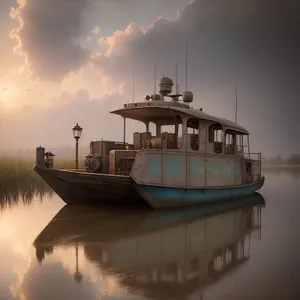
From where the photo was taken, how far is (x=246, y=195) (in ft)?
53.2

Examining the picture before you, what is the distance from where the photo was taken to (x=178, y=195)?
1172cm

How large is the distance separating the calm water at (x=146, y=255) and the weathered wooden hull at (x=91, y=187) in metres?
0.70

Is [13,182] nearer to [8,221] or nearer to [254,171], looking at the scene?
[8,221]

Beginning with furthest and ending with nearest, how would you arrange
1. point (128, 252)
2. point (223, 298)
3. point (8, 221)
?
1. point (8, 221)
2. point (128, 252)
3. point (223, 298)

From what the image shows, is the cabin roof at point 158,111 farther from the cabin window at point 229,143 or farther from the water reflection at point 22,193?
the water reflection at point 22,193

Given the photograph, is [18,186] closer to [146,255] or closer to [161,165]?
[161,165]

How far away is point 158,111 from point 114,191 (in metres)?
3.87

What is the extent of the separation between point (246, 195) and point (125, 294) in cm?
1263

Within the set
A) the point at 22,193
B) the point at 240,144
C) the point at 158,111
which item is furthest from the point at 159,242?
the point at 240,144

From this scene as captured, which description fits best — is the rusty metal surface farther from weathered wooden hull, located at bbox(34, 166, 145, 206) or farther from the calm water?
the calm water

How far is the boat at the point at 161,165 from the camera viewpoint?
1091cm

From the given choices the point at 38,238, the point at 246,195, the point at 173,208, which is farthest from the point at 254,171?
the point at 38,238

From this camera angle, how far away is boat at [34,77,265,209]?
429 inches

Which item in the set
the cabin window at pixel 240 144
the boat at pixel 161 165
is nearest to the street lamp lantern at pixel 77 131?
the boat at pixel 161 165
